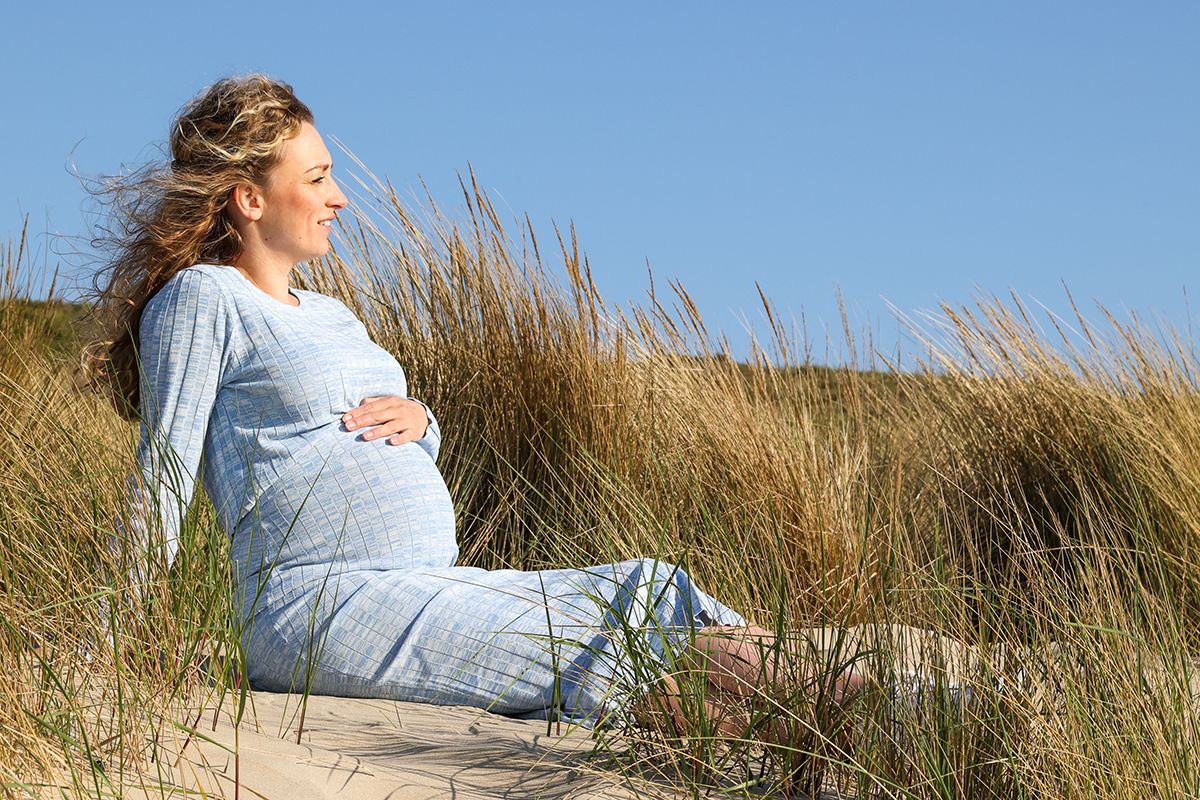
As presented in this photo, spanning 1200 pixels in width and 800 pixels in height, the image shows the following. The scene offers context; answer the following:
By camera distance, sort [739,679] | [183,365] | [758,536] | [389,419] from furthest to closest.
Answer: [758,536] < [389,419] < [183,365] < [739,679]

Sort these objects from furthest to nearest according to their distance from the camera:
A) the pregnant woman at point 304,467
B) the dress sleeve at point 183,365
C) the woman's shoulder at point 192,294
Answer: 1. the woman's shoulder at point 192,294
2. the dress sleeve at point 183,365
3. the pregnant woman at point 304,467

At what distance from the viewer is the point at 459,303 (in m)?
4.26

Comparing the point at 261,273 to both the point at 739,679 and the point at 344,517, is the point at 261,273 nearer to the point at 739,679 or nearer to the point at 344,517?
the point at 344,517

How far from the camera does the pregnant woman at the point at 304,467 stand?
2.19 meters

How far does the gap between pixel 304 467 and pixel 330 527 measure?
14cm

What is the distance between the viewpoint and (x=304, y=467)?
8.27 ft

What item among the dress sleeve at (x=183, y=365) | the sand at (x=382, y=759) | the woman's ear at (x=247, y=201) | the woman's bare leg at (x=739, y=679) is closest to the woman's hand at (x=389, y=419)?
the dress sleeve at (x=183, y=365)

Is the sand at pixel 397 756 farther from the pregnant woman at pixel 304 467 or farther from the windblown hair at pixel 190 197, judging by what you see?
the windblown hair at pixel 190 197

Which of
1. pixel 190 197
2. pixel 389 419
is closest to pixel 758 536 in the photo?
pixel 389 419

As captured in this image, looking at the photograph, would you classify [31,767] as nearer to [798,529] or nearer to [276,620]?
[276,620]

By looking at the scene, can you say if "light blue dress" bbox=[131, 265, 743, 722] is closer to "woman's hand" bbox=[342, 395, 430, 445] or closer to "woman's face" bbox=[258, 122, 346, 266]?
"woman's hand" bbox=[342, 395, 430, 445]

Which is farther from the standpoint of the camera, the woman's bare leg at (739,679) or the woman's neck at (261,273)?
the woman's neck at (261,273)

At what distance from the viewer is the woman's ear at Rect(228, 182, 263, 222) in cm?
273

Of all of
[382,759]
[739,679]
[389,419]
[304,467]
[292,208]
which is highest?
[292,208]
